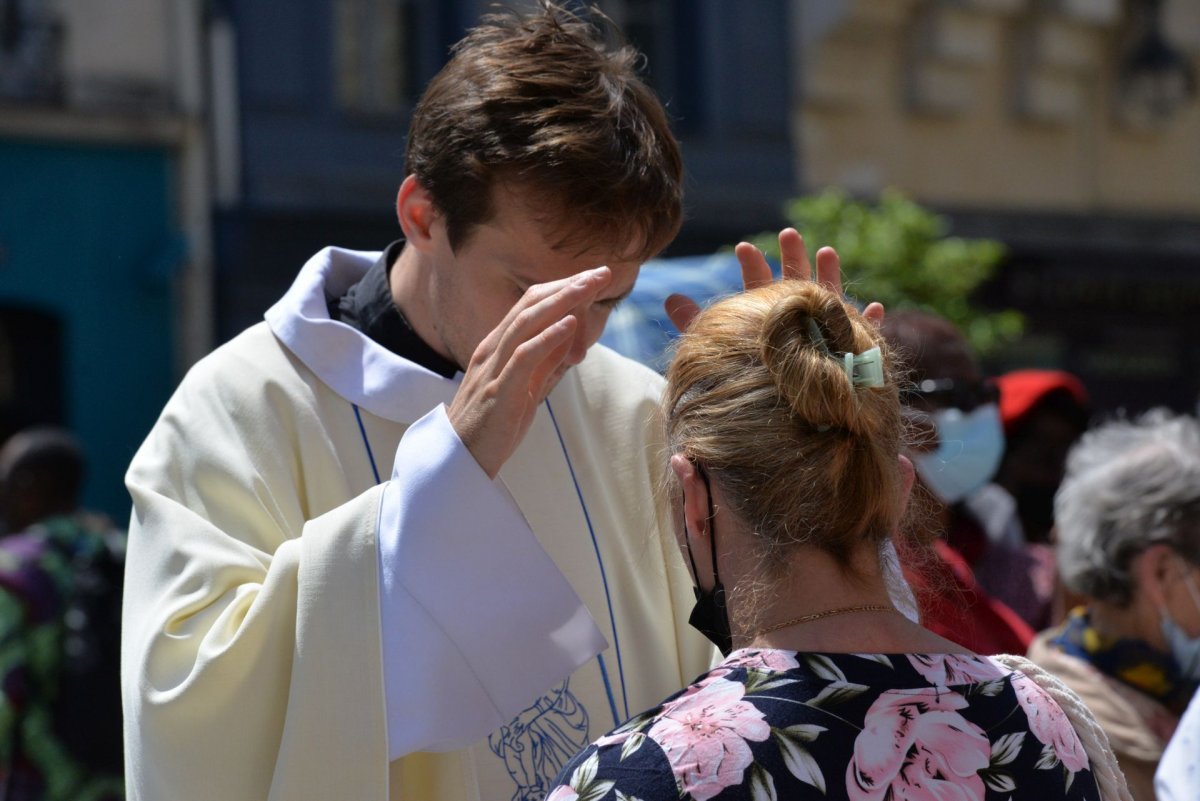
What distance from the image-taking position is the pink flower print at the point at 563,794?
5.30 feet

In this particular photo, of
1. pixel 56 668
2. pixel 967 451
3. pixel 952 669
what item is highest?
pixel 952 669

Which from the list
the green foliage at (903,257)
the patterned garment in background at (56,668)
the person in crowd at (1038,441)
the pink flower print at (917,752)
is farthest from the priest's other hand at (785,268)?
the green foliage at (903,257)

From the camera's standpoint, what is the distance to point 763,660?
1667mm

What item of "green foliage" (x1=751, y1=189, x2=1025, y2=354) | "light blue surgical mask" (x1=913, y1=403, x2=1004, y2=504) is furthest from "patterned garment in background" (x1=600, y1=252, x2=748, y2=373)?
"green foliage" (x1=751, y1=189, x2=1025, y2=354)

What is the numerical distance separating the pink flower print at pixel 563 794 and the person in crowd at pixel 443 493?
0.27 metres

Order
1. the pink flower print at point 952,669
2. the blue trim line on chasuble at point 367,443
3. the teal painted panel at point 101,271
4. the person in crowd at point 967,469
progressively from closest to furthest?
the pink flower print at point 952,669 → the blue trim line on chasuble at point 367,443 → the person in crowd at point 967,469 → the teal painted panel at point 101,271

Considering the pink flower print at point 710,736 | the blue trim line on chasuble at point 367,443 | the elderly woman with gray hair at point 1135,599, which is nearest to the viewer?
the pink flower print at point 710,736

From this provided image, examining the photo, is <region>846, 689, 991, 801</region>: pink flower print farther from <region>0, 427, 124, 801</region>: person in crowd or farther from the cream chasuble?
<region>0, 427, 124, 801</region>: person in crowd

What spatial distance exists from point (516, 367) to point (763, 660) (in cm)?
44

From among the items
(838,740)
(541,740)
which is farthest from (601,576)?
(838,740)

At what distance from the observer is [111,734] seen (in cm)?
445

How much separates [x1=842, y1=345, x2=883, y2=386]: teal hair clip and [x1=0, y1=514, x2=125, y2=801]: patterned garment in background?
3.19 meters

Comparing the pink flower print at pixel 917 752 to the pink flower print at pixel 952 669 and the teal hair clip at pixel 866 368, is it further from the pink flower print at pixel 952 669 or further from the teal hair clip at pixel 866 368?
the teal hair clip at pixel 866 368

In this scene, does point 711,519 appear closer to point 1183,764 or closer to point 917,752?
point 917,752
